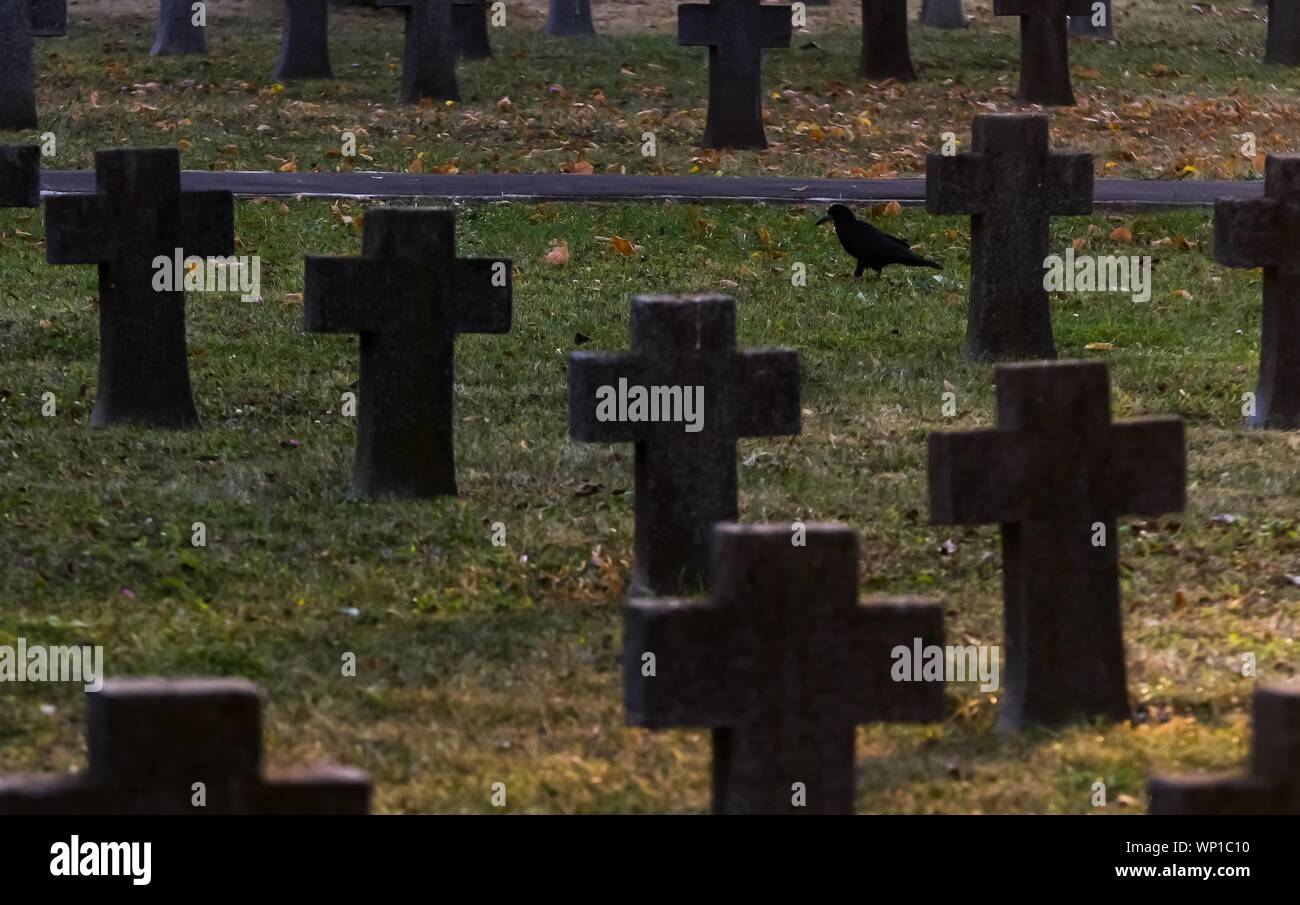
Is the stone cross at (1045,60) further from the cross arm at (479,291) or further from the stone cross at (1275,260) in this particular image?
the cross arm at (479,291)

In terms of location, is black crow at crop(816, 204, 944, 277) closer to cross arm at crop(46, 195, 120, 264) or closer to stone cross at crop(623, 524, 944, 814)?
cross arm at crop(46, 195, 120, 264)

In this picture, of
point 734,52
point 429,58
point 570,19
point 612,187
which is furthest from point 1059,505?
point 570,19

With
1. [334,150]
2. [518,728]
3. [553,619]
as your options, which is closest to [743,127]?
[334,150]

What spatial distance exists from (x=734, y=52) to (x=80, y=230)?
9301 mm

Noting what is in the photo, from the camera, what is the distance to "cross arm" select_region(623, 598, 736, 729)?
474 cm

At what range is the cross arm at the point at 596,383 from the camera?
24.3 ft

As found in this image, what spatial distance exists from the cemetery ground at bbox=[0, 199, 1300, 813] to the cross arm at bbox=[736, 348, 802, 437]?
800 mm

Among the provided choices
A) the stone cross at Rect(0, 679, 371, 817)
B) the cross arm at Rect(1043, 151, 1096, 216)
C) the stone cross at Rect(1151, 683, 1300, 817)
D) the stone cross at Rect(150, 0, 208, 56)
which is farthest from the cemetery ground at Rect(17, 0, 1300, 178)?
the stone cross at Rect(0, 679, 371, 817)

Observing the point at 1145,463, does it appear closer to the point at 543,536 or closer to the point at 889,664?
the point at 889,664

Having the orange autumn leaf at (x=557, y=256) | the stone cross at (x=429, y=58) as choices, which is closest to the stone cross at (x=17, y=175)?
the orange autumn leaf at (x=557, y=256)

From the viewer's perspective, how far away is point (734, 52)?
18609 millimetres

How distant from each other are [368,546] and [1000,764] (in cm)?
309

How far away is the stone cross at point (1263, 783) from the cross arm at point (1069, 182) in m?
7.73

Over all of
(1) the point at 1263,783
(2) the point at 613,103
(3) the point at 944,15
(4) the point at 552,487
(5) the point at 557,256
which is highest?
(3) the point at 944,15
